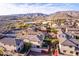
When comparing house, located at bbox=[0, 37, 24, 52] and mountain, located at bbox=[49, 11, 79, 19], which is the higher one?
mountain, located at bbox=[49, 11, 79, 19]

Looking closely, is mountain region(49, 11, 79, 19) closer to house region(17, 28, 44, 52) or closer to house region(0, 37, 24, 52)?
house region(17, 28, 44, 52)

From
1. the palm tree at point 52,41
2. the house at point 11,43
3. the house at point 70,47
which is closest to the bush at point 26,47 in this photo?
the house at point 11,43

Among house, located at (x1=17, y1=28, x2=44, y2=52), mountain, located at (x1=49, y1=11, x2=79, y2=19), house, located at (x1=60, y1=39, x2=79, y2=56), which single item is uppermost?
mountain, located at (x1=49, y1=11, x2=79, y2=19)

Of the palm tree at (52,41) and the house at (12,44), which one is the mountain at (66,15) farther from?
the house at (12,44)

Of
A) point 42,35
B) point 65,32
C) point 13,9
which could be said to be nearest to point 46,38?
point 42,35

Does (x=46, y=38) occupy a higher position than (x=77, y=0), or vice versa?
(x=77, y=0)

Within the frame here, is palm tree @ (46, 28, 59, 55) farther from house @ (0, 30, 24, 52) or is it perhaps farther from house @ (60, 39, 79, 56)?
house @ (0, 30, 24, 52)

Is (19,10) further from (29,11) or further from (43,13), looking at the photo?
(43,13)

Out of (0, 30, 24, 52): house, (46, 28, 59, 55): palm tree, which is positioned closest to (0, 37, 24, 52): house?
(0, 30, 24, 52): house

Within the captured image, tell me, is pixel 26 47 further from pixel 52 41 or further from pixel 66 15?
pixel 66 15

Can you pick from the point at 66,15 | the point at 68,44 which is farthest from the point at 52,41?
the point at 66,15

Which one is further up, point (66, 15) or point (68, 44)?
point (66, 15)
